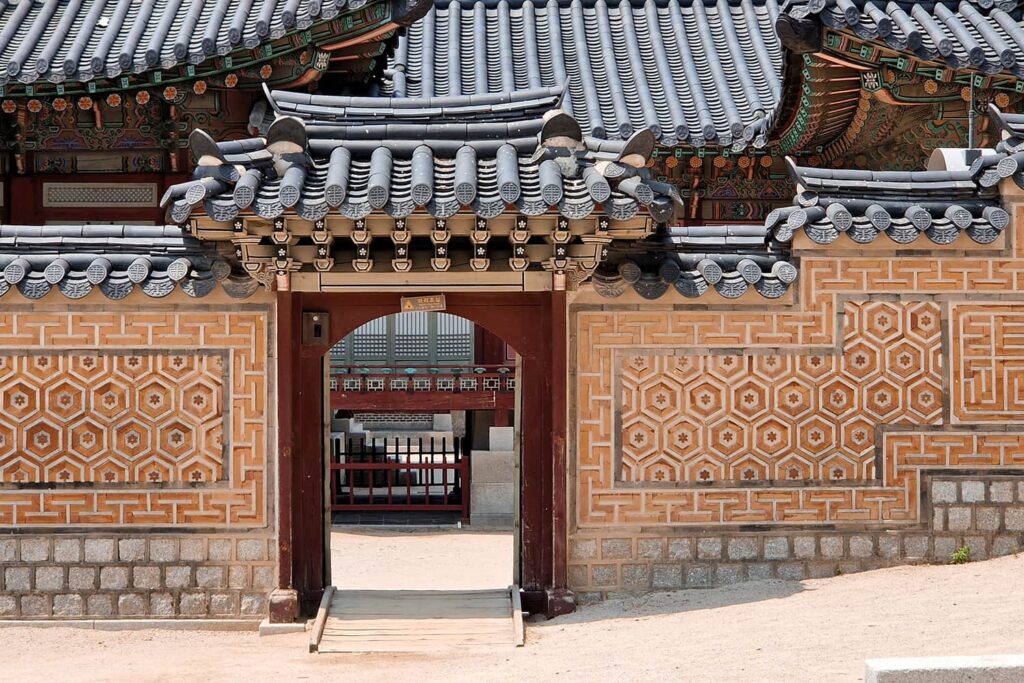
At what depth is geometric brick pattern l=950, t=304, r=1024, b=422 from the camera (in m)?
9.81

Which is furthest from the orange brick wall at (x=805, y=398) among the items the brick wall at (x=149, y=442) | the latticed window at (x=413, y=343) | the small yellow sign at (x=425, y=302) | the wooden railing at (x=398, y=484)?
the latticed window at (x=413, y=343)

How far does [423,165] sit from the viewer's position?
891cm

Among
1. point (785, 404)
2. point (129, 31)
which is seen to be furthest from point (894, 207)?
point (129, 31)

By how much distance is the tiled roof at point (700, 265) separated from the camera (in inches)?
377

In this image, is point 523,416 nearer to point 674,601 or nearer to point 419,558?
point 674,601

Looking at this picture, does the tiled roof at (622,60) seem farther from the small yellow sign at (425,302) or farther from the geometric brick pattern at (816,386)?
the small yellow sign at (425,302)

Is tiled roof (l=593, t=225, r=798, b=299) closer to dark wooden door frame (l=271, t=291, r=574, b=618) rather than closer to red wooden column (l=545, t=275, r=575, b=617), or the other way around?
red wooden column (l=545, t=275, r=575, b=617)

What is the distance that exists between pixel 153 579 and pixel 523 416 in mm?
2827

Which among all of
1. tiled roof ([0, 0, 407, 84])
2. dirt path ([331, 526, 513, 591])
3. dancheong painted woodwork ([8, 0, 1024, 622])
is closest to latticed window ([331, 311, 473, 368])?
dirt path ([331, 526, 513, 591])

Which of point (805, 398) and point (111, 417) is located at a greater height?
point (805, 398)

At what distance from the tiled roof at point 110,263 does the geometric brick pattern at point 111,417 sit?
483 millimetres

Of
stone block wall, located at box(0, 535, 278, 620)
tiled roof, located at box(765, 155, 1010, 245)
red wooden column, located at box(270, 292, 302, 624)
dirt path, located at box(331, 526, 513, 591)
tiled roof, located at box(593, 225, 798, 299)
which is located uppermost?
tiled roof, located at box(765, 155, 1010, 245)

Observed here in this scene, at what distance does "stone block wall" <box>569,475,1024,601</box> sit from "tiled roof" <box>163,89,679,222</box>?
2449 mm

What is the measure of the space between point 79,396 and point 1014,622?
6.25 metres
